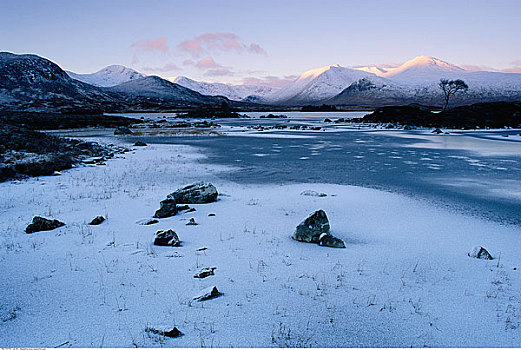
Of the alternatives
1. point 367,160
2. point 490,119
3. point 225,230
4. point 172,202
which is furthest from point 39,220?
point 490,119

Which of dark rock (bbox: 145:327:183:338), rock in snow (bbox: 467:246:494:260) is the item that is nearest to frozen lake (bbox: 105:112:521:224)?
rock in snow (bbox: 467:246:494:260)

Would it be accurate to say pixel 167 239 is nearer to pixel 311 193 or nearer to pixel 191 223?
pixel 191 223

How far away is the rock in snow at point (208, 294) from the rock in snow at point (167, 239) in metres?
2.38

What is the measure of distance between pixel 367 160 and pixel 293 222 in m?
15.3

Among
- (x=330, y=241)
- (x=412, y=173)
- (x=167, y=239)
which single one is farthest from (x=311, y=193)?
(x=412, y=173)

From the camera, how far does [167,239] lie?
7961mm

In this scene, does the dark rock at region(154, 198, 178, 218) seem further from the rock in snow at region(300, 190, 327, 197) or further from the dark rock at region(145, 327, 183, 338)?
the dark rock at region(145, 327, 183, 338)

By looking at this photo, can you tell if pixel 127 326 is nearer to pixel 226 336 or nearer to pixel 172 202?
pixel 226 336

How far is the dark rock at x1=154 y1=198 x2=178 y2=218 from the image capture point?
1031 centimetres

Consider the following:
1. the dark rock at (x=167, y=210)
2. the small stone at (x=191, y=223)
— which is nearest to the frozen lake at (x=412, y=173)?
the dark rock at (x=167, y=210)

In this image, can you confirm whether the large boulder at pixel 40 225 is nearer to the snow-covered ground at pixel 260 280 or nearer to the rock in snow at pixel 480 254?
the snow-covered ground at pixel 260 280

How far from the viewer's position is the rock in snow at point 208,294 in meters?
5.61

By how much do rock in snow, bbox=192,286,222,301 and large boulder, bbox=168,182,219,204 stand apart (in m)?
6.49

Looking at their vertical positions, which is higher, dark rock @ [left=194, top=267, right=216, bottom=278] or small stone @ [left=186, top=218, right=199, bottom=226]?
small stone @ [left=186, top=218, right=199, bottom=226]
